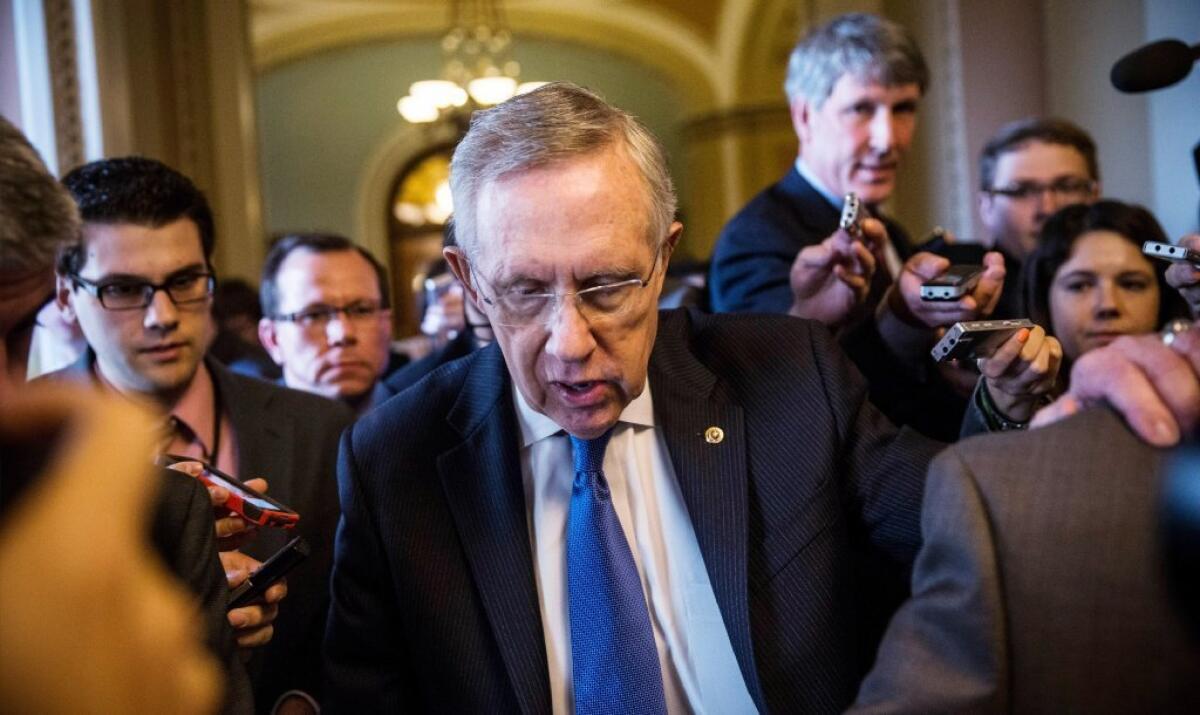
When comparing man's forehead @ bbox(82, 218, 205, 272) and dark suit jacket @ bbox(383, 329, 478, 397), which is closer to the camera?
man's forehead @ bbox(82, 218, 205, 272)

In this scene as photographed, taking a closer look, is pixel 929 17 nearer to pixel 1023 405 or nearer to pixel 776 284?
pixel 776 284

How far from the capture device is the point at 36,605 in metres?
0.91

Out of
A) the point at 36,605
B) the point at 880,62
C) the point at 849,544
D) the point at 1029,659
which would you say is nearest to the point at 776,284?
the point at 880,62

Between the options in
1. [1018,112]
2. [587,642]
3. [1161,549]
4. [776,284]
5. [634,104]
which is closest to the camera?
[1161,549]

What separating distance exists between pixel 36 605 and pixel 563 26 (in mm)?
13426

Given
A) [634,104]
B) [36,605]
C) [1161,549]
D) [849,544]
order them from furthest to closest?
[634,104], [849,544], [1161,549], [36,605]

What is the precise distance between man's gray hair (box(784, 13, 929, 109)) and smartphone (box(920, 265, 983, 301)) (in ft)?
3.38

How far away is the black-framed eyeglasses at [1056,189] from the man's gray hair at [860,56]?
47 centimetres

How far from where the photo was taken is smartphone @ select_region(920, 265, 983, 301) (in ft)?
6.59

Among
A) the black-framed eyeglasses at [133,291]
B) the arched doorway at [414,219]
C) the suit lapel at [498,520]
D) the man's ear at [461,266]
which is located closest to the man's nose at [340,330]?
the black-framed eyeglasses at [133,291]

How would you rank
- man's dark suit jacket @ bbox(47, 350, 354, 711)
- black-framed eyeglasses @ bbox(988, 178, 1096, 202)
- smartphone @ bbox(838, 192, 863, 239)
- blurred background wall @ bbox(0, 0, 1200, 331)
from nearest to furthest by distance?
smartphone @ bbox(838, 192, 863, 239)
man's dark suit jacket @ bbox(47, 350, 354, 711)
black-framed eyeglasses @ bbox(988, 178, 1096, 202)
blurred background wall @ bbox(0, 0, 1200, 331)

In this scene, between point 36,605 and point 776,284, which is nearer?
point 36,605

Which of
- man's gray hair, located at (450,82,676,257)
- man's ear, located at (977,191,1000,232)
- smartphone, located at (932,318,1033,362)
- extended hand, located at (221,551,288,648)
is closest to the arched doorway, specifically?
man's ear, located at (977,191,1000,232)

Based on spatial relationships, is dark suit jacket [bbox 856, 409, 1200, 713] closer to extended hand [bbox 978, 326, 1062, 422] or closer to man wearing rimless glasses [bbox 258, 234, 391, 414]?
extended hand [bbox 978, 326, 1062, 422]
